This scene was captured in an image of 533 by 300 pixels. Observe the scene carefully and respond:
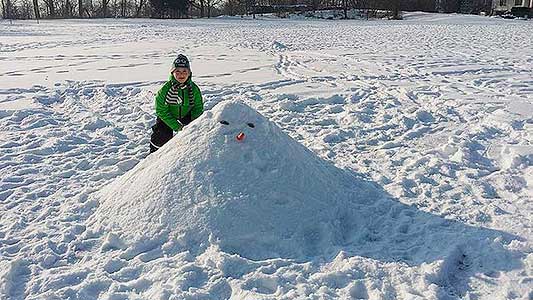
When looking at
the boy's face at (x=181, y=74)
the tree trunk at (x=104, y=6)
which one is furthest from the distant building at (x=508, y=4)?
the boy's face at (x=181, y=74)

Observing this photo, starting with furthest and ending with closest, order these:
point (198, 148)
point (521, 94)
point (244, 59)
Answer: point (244, 59) → point (521, 94) → point (198, 148)

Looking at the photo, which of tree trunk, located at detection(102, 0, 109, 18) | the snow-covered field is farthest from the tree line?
the snow-covered field

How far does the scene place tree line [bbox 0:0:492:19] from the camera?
47406mm

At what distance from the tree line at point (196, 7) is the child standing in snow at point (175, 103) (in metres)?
42.7

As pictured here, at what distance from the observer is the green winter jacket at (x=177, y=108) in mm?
5441

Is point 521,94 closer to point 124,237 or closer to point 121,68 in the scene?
point 124,237

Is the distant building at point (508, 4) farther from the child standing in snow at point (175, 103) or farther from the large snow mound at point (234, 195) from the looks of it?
the large snow mound at point (234, 195)

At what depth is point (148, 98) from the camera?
28.6 ft

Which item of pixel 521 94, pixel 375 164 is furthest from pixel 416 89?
pixel 375 164

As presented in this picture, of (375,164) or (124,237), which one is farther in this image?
(375,164)

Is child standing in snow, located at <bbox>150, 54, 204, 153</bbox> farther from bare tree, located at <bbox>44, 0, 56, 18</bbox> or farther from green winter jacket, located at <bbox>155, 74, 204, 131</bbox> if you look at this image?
bare tree, located at <bbox>44, 0, 56, 18</bbox>

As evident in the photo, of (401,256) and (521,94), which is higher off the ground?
(521,94)

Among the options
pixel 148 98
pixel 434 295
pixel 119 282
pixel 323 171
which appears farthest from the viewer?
pixel 148 98

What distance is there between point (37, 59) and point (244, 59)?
6.35 m
